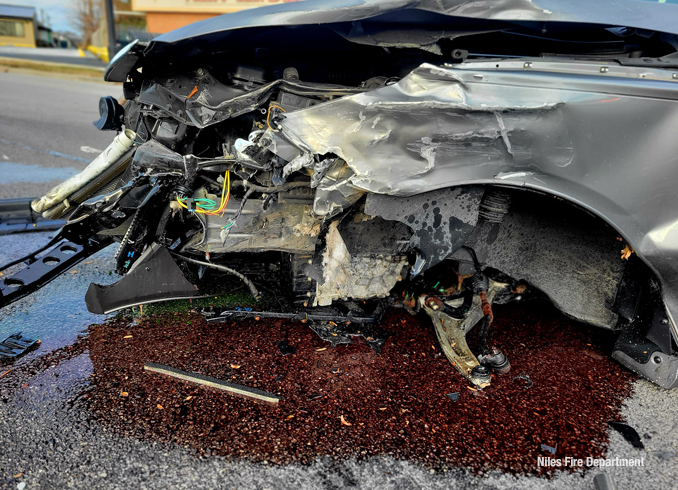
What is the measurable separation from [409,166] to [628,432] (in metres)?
1.63

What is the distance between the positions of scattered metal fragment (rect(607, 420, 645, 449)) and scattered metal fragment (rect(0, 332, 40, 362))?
10.0 ft

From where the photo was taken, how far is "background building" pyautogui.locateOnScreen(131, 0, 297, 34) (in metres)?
20.2

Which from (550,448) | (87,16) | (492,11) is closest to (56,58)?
(87,16)

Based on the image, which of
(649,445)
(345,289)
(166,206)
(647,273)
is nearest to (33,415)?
(166,206)

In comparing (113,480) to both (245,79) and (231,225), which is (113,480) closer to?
(231,225)

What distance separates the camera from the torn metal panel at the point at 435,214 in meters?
2.05

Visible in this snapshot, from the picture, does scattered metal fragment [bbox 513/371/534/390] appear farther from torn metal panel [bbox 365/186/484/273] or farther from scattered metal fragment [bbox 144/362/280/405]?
scattered metal fragment [bbox 144/362/280/405]

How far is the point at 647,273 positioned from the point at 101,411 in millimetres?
2729

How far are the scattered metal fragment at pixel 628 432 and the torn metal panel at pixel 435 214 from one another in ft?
3.73

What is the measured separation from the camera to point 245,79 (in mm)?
2498

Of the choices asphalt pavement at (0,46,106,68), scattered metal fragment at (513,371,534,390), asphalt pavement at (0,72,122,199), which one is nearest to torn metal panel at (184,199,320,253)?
asphalt pavement at (0,72,122,199)

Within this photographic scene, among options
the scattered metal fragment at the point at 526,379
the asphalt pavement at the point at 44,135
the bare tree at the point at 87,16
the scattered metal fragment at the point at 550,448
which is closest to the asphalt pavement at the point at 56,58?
the asphalt pavement at the point at 44,135

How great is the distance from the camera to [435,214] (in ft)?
6.99

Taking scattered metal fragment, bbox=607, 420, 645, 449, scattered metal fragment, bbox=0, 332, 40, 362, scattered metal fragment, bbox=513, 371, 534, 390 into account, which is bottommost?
scattered metal fragment, bbox=0, 332, 40, 362
